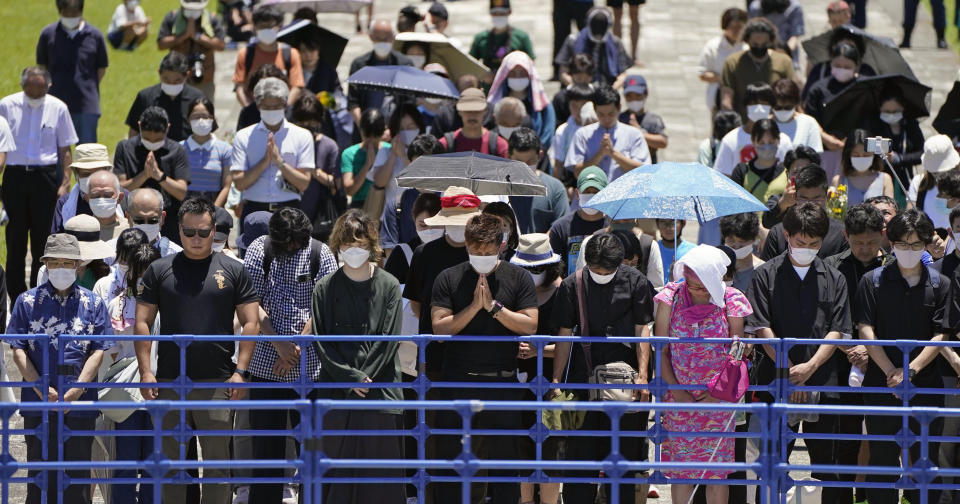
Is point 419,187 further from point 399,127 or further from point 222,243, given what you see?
point 399,127

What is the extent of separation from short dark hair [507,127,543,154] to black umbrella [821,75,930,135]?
121 inches

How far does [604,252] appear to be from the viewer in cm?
1012

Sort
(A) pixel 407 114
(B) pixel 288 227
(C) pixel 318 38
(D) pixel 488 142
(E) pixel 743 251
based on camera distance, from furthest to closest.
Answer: (C) pixel 318 38 < (A) pixel 407 114 < (D) pixel 488 142 < (E) pixel 743 251 < (B) pixel 288 227

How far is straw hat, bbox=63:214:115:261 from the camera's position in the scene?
11.7 meters

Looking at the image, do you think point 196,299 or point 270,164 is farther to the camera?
point 270,164

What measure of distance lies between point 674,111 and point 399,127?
741 centimetres

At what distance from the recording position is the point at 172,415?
34.5 feet

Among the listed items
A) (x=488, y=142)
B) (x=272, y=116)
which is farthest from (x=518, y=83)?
(x=272, y=116)

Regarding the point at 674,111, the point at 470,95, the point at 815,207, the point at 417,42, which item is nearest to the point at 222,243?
the point at 470,95

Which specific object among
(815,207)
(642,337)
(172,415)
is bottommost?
(172,415)

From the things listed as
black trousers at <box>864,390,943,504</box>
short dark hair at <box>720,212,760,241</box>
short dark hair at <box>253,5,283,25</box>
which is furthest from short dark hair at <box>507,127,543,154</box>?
short dark hair at <box>253,5,283,25</box>

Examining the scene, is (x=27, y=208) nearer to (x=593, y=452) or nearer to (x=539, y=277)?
(x=539, y=277)

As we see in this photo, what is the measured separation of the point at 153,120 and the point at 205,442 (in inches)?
160

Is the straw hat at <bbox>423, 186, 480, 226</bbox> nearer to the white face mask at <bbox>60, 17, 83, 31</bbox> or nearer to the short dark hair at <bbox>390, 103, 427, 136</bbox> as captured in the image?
the short dark hair at <bbox>390, 103, 427, 136</bbox>
